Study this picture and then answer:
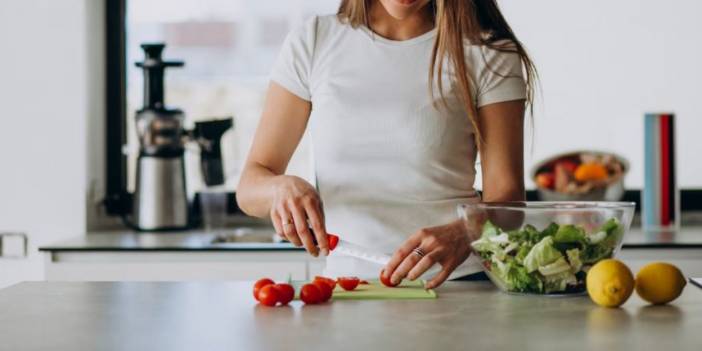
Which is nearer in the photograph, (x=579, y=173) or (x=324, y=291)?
(x=324, y=291)

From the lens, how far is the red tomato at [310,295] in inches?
55.4

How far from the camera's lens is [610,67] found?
322 centimetres

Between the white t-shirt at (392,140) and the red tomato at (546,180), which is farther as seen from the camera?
the red tomato at (546,180)

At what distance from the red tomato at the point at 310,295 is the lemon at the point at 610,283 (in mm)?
385

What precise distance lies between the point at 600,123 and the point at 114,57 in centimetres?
165

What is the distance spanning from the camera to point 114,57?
10.9 feet

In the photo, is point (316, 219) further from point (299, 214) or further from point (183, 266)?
point (183, 266)

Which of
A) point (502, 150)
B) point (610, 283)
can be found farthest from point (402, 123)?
point (610, 283)

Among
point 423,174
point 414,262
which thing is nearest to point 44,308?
point 414,262

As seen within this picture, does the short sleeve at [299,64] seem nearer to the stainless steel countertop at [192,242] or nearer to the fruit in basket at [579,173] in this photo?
the stainless steel countertop at [192,242]

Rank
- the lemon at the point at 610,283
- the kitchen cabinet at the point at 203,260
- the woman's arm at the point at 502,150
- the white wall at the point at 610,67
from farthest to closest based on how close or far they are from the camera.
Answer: the white wall at the point at 610,67, the kitchen cabinet at the point at 203,260, the woman's arm at the point at 502,150, the lemon at the point at 610,283

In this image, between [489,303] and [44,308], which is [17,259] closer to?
[44,308]

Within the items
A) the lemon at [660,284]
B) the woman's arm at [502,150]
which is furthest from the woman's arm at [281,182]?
the lemon at [660,284]

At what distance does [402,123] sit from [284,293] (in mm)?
474
